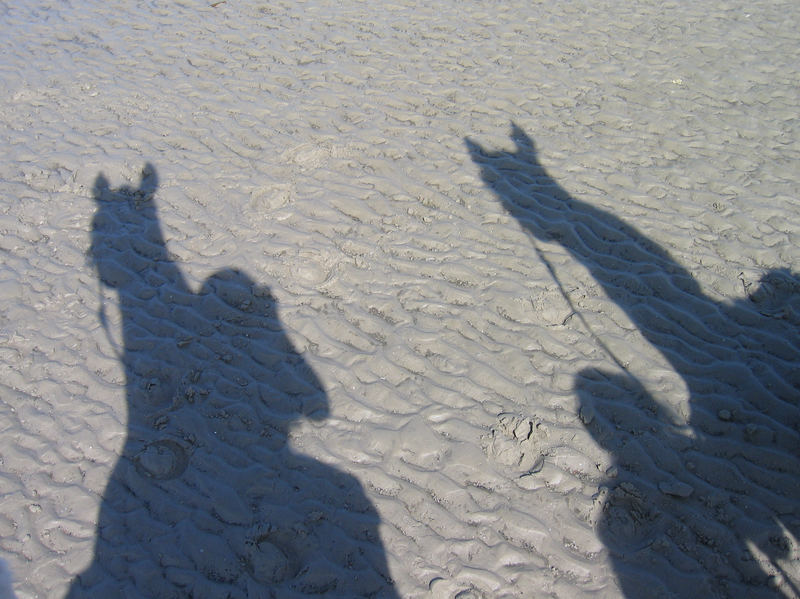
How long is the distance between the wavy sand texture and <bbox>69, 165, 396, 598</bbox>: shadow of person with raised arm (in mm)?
18

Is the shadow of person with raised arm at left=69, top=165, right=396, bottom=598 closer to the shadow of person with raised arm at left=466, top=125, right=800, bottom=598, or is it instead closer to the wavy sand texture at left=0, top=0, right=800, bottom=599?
the wavy sand texture at left=0, top=0, right=800, bottom=599

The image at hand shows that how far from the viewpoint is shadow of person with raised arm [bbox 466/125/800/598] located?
3.25 metres

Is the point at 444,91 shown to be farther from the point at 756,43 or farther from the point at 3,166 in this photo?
the point at 3,166

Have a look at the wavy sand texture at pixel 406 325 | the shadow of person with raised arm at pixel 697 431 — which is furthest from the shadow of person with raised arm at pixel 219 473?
the shadow of person with raised arm at pixel 697 431

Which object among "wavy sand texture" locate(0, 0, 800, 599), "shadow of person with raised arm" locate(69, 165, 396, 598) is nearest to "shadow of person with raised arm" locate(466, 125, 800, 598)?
"wavy sand texture" locate(0, 0, 800, 599)

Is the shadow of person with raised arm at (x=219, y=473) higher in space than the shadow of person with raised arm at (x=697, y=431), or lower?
lower

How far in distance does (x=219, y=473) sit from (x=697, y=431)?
2929 mm

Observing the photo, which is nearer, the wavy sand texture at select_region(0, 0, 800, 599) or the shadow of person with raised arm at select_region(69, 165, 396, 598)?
the shadow of person with raised arm at select_region(69, 165, 396, 598)

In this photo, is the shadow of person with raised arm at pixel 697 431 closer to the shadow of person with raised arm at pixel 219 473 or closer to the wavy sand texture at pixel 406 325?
the wavy sand texture at pixel 406 325

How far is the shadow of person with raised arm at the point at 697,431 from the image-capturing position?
128 inches

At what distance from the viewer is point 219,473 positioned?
12.3ft

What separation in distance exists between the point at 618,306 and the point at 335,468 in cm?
241

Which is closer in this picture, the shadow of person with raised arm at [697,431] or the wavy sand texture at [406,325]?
the shadow of person with raised arm at [697,431]

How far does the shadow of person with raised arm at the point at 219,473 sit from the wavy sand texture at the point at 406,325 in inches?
0.7
